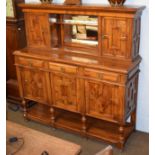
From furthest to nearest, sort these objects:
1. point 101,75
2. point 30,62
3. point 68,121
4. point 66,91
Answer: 1. point 68,121
2. point 30,62
3. point 66,91
4. point 101,75

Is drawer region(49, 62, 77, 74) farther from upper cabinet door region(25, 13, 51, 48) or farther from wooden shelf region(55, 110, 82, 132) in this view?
wooden shelf region(55, 110, 82, 132)

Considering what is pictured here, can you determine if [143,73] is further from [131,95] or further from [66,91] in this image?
[66,91]

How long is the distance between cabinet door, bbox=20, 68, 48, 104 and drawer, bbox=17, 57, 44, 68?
69 millimetres

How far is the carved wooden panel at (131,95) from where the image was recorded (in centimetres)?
223

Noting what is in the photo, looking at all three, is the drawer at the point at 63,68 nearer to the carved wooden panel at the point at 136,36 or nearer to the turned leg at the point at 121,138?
the carved wooden panel at the point at 136,36

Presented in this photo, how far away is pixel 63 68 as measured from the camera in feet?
7.88

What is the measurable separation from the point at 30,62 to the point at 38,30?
37 cm

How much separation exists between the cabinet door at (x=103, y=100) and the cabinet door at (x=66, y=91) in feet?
0.41

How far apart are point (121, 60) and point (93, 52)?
325mm

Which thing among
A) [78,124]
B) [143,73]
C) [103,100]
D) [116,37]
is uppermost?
[116,37]

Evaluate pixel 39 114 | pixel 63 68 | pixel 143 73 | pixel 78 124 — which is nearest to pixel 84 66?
pixel 63 68

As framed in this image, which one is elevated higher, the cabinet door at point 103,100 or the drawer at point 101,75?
the drawer at point 101,75

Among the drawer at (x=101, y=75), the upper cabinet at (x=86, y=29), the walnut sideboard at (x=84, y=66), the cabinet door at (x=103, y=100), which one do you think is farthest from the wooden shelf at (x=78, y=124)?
the upper cabinet at (x=86, y=29)

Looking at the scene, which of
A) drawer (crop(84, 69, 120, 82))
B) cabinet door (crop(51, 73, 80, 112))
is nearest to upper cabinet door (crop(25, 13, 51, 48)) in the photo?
cabinet door (crop(51, 73, 80, 112))
